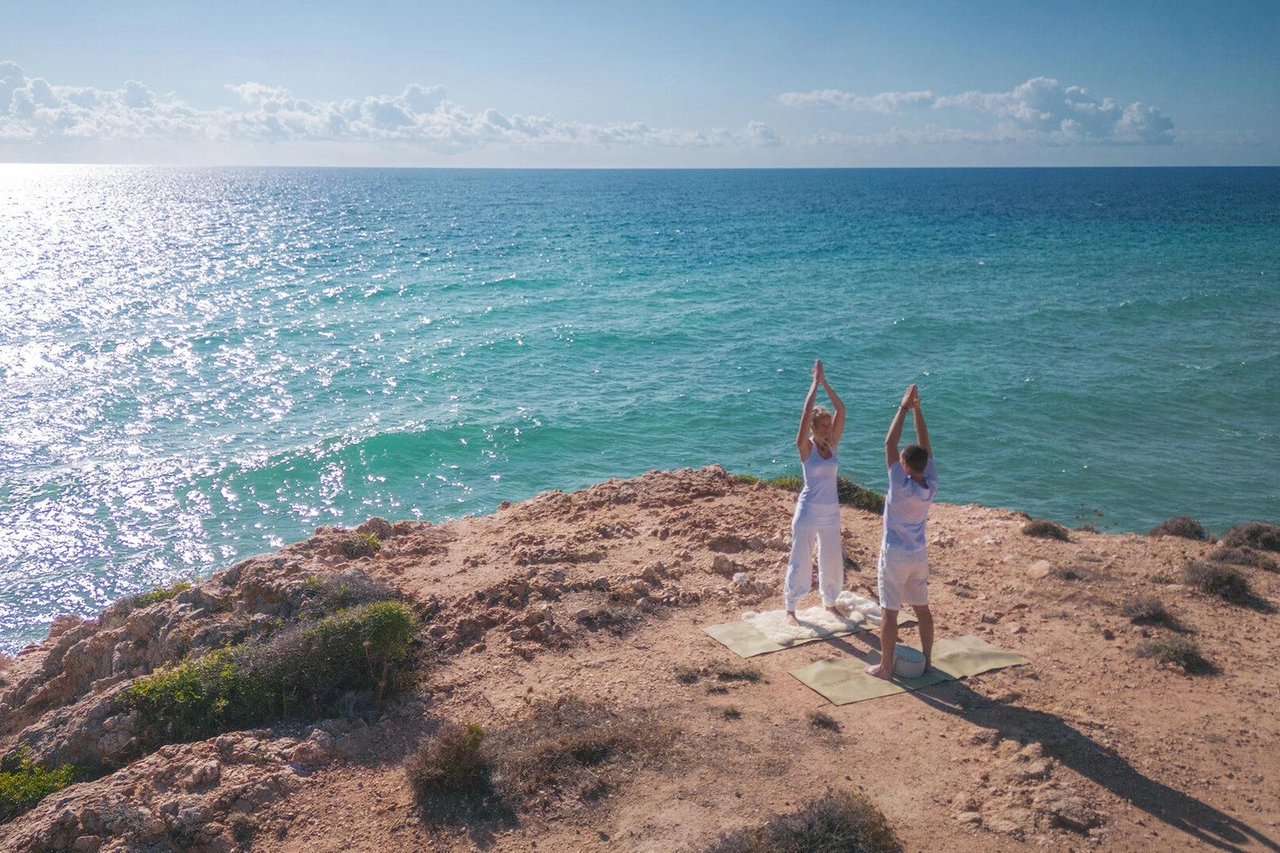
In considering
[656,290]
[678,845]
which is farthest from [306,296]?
[678,845]

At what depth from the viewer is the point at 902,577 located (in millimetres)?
7410

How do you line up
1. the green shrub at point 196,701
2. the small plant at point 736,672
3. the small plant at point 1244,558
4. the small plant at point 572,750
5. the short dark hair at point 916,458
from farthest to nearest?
the small plant at point 1244,558, the small plant at point 736,672, the green shrub at point 196,701, the short dark hair at point 916,458, the small plant at point 572,750

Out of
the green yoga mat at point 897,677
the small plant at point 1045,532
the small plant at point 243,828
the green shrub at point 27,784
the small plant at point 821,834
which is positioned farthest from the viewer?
the small plant at point 1045,532

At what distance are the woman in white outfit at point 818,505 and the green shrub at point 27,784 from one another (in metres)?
6.56

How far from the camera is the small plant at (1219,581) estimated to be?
9.34m

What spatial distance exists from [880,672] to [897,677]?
152 millimetres

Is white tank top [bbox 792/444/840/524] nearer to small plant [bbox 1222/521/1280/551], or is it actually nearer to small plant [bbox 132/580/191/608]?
small plant [bbox 1222/521/1280/551]

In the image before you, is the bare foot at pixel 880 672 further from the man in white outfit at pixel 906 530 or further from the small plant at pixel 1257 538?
the small plant at pixel 1257 538

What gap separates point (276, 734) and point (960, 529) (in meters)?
9.11

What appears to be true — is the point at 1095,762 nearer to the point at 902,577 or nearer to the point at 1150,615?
the point at 902,577

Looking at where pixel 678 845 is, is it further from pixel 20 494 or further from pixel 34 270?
pixel 34 270

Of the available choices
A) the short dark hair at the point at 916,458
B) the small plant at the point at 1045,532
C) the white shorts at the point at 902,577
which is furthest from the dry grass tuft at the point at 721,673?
the small plant at the point at 1045,532

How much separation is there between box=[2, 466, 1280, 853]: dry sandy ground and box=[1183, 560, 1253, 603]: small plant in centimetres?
29

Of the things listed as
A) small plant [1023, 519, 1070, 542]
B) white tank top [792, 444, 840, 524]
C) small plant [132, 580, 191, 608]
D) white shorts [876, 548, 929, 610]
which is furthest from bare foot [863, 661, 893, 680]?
small plant [132, 580, 191, 608]
